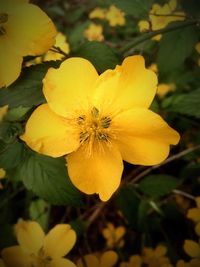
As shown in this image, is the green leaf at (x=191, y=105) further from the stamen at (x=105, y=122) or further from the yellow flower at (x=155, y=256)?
the yellow flower at (x=155, y=256)

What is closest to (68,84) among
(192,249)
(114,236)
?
(192,249)

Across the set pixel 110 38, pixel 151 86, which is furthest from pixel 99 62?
pixel 110 38

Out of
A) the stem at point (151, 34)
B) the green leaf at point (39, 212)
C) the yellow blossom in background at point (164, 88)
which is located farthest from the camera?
the yellow blossom in background at point (164, 88)

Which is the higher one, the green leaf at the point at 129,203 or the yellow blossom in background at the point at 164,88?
the yellow blossom in background at the point at 164,88

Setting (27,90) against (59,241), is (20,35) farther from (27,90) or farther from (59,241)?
(59,241)

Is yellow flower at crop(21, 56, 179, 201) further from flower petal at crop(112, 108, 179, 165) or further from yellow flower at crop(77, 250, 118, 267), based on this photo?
yellow flower at crop(77, 250, 118, 267)

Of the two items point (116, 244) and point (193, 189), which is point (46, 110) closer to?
point (116, 244)

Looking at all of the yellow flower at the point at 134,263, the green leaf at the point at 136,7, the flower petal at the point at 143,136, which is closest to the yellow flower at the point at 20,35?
the flower petal at the point at 143,136
